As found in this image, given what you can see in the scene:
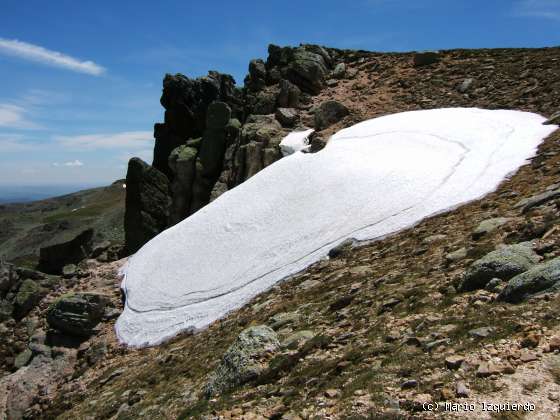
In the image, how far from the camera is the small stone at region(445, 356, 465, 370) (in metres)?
7.40

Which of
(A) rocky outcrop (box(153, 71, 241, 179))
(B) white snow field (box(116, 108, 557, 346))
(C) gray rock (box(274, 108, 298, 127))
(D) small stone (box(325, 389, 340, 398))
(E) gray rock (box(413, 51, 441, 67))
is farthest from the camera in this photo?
(A) rocky outcrop (box(153, 71, 241, 179))

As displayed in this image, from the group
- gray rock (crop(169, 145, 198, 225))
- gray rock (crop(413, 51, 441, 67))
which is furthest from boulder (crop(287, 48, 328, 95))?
gray rock (crop(169, 145, 198, 225))

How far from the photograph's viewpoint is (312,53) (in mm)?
49969

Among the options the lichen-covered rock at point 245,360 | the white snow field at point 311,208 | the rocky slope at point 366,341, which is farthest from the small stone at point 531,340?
the white snow field at point 311,208

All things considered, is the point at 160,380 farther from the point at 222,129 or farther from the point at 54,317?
the point at 222,129

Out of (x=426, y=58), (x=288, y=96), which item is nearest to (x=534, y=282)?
(x=288, y=96)

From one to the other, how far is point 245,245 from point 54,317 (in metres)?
11.9

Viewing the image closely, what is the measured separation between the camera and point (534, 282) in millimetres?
8664

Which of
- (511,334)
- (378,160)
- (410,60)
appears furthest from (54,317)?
(410,60)

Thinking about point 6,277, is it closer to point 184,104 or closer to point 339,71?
point 339,71

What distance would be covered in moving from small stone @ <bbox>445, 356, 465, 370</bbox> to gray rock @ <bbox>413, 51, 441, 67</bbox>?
43.8 m

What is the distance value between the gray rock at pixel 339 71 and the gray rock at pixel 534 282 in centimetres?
4212

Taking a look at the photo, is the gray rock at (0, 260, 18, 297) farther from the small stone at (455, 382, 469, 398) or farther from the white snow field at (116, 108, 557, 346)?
the small stone at (455, 382, 469, 398)

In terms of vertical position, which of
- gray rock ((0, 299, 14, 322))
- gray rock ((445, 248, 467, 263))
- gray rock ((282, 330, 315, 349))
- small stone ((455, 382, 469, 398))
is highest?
gray rock ((445, 248, 467, 263))
